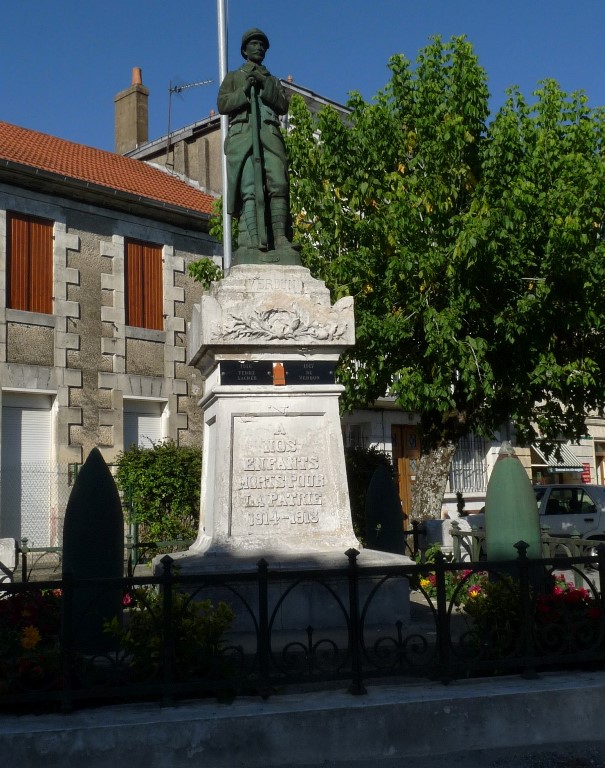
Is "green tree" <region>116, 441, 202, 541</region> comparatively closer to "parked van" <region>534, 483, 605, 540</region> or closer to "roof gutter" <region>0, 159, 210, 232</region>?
"roof gutter" <region>0, 159, 210, 232</region>

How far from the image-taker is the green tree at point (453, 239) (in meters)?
14.6

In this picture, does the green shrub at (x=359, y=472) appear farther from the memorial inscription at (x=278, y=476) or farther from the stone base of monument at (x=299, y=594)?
the stone base of monument at (x=299, y=594)

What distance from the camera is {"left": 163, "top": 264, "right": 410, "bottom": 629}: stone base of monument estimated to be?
7062 mm

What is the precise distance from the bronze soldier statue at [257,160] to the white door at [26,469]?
1136 centimetres

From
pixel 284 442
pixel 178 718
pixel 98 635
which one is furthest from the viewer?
pixel 284 442

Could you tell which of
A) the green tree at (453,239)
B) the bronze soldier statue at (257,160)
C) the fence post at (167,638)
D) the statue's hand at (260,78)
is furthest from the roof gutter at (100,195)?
the fence post at (167,638)

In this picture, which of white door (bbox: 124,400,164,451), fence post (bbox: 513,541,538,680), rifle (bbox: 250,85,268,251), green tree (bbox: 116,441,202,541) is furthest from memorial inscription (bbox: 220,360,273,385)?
white door (bbox: 124,400,164,451)

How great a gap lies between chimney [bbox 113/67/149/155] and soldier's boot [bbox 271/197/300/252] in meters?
19.5

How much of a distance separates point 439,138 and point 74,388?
919 centimetres

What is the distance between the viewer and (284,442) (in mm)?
7344

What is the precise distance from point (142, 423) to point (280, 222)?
13211mm

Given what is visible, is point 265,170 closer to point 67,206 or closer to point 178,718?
point 178,718

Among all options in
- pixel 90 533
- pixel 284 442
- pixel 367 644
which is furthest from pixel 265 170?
pixel 367 644

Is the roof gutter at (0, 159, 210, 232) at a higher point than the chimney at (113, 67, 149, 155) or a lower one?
lower
